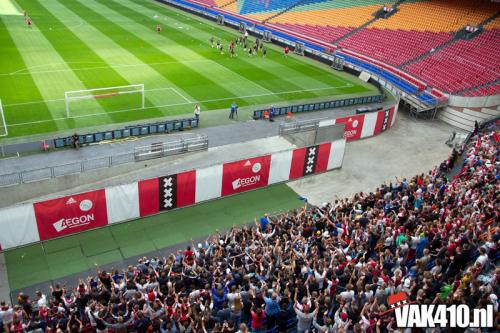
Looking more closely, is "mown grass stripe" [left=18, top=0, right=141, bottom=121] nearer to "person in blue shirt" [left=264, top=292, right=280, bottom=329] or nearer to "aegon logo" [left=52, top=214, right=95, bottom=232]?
"aegon logo" [left=52, top=214, right=95, bottom=232]

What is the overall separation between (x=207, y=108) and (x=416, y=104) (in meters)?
16.1

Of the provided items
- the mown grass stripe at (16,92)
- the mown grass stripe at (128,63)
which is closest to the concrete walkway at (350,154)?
the mown grass stripe at (16,92)

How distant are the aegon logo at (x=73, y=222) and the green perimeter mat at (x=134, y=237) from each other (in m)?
0.45

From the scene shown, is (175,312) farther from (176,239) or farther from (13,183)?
(13,183)

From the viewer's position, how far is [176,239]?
1817 centimetres

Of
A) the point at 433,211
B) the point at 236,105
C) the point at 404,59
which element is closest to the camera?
the point at 433,211

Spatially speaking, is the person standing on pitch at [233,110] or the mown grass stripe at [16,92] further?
the person standing on pitch at [233,110]

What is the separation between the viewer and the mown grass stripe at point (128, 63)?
108 ft

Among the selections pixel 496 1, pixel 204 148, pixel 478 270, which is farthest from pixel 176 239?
pixel 496 1

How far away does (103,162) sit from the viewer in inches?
822

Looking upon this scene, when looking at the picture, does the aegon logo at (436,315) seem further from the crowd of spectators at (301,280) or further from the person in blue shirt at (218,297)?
the person in blue shirt at (218,297)

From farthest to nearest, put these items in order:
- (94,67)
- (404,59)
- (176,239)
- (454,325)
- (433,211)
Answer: (404,59) → (94,67) → (176,239) → (433,211) → (454,325)

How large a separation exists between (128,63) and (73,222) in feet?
81.5

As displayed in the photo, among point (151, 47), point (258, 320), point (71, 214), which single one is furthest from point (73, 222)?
point (151, 47)
